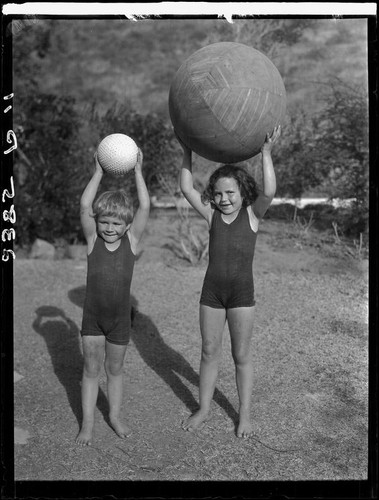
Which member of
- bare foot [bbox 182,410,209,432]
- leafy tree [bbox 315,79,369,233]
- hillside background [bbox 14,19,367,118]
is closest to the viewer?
bare foot [bbox 182,410,209,432]

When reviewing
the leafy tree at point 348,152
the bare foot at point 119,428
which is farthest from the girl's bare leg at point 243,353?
the leafy tree at point 348,152

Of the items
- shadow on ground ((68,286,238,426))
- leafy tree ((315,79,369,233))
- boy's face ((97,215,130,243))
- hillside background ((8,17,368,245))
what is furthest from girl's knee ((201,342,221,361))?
leafy tree ((315,79,369,233))

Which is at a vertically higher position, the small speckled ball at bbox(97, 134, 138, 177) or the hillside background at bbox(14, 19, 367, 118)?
the hillside background at bbox(14, 19, 367, 118)

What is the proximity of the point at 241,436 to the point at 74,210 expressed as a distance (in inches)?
293

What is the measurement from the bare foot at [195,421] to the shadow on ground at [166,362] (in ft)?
0.77

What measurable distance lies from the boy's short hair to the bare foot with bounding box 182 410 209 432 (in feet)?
5.07

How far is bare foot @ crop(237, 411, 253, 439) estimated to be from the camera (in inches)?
161

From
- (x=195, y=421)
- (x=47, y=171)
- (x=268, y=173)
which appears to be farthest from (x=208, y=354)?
(x=47, y=171)

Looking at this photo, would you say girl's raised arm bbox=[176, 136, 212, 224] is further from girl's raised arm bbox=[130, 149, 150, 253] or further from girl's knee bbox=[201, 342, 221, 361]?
girl's knee bbox=[201, 342, 221, 361]

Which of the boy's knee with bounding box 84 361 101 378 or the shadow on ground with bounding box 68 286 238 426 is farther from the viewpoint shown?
the shadow on ground with bounding box 68 286 238 426

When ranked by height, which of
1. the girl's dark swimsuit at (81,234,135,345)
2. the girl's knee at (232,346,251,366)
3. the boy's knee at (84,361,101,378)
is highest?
the girl's dark swimsuit at (81,234,135,345)

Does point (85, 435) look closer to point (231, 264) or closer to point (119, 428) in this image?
point (119, 428)

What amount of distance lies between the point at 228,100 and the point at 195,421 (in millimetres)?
2307

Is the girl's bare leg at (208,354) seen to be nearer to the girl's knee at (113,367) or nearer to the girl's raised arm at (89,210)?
the girl's knee at (113,367)
